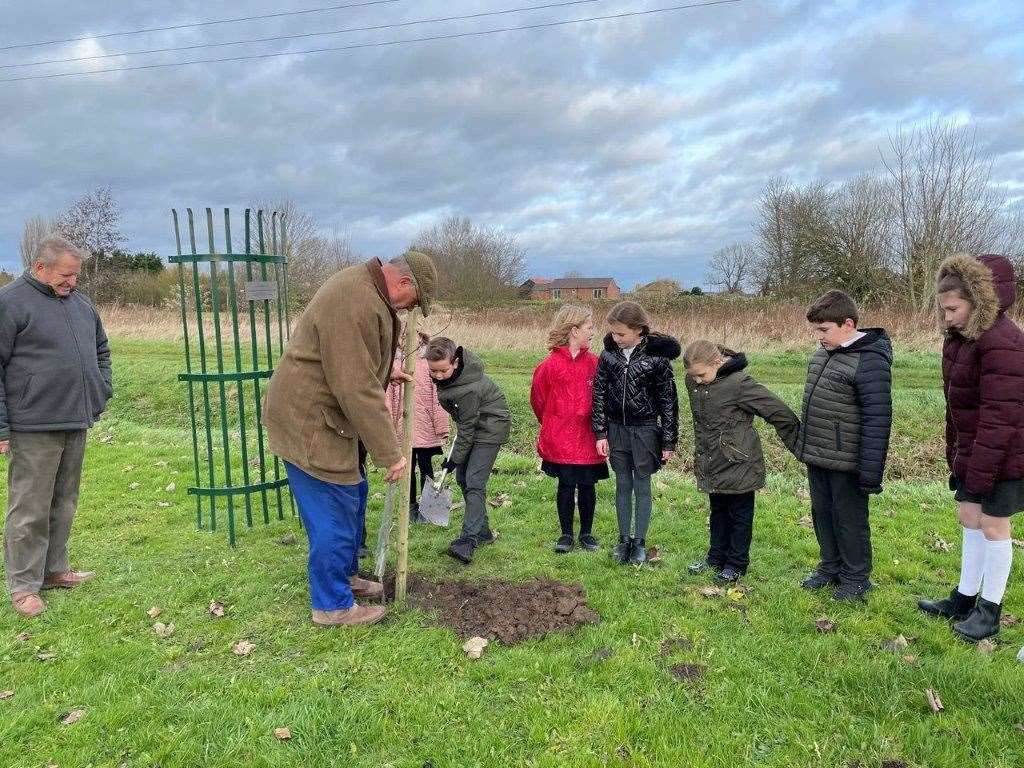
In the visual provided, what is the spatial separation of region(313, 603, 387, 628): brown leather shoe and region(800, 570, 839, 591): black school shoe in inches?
117

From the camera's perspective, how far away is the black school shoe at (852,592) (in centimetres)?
433

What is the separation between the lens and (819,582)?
15.0ft

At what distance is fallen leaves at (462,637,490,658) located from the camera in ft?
12.3

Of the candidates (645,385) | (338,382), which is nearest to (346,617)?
(338,382)

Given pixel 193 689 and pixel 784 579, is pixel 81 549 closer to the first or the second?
pixel 193 689

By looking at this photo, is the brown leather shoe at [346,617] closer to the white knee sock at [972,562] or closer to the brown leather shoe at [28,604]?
the brown leather shoe at [28,604]

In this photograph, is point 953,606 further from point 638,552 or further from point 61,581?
point 61,581

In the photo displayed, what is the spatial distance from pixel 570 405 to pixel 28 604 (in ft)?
13.3

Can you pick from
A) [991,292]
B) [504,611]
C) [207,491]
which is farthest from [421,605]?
[991,292]

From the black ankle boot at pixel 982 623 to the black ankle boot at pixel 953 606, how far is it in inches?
5.9

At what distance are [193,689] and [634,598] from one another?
2.75 m

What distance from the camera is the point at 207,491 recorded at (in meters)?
5.38

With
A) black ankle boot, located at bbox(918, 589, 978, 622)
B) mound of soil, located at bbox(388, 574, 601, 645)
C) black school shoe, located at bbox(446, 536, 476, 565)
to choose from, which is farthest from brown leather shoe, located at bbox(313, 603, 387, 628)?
black ankle boot, located at bbox(918, 589, 978, 622)

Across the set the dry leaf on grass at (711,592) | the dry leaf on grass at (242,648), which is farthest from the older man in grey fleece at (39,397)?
the dry leaf on grass at (711,592)
